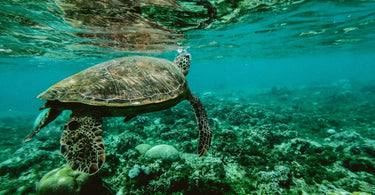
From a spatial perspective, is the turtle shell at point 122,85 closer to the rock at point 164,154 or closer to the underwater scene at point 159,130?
the underwater scene at point 159,130

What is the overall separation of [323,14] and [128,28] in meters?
12.1

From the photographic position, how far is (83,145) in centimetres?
269

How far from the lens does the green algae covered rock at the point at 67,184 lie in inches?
122

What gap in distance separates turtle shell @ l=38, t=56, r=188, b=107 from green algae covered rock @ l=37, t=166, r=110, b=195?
1.65m

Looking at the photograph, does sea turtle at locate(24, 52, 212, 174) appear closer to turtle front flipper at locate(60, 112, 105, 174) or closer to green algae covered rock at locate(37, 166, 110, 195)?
turtle front flipper at locate(60, 112, 105, 174)

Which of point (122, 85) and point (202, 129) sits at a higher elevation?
point (122, 85)

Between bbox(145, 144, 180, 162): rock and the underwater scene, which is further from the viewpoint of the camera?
bbox(145, 144, 180, 162): rock

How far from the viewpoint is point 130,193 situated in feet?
12.8

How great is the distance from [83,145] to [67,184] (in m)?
1.18

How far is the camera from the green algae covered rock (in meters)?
3.09

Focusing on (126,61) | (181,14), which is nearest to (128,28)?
(181,14)

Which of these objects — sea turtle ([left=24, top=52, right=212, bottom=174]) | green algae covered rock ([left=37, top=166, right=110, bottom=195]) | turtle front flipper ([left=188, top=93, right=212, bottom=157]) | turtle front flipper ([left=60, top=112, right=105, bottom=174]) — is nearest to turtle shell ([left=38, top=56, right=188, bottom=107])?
sea turtle ([left=24, top=52, right=212, bottom=174])

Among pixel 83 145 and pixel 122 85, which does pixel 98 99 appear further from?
pixel 83 145

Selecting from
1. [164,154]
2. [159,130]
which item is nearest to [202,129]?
[164,154]
